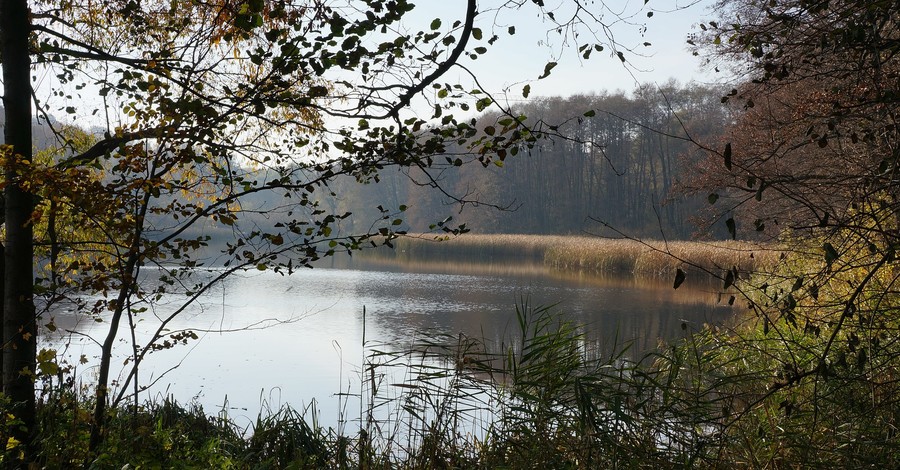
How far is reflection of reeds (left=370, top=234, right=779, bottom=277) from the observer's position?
1659cm

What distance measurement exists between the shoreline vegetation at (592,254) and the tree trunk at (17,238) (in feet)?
34.1

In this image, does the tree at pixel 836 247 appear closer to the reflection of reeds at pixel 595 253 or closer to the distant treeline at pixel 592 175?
the reflection of reeds at pixel 595 253

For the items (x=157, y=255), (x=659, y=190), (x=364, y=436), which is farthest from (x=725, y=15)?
(x=659, y=190)

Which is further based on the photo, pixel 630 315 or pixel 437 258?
pixel 437 258

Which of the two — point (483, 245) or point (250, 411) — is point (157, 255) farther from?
point (483, 245)

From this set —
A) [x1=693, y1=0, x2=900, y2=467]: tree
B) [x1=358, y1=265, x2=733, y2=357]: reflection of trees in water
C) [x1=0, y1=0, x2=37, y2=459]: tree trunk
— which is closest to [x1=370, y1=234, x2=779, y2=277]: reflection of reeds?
[x1=358, y1=265, x2=733, y2=357]: reflection of trees in water

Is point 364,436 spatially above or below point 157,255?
below

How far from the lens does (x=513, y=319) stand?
12945mm

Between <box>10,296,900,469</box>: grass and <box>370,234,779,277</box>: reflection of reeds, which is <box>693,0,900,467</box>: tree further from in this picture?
<box>370,234,779,277</box>: reflection of reeds

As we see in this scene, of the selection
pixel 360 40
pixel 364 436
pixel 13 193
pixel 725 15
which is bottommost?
pixel 364 436

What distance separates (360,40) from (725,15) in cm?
727

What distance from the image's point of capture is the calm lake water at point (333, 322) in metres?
7.60

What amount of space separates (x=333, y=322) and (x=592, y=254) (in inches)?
476

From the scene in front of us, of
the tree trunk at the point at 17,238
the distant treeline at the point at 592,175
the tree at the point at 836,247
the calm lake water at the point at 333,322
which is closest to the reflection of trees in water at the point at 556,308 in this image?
the calm lake water at the point at 333,322
